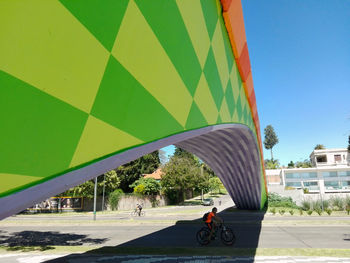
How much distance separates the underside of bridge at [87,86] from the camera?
1.59 meters

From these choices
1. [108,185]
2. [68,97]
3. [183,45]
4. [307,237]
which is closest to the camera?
[68,97]

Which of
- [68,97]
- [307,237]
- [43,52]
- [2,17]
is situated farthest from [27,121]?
[307,237]

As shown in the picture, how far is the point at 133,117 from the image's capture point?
2.70 meters

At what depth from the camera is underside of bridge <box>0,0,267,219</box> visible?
159cm

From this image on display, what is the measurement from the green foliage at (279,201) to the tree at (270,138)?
281 feet

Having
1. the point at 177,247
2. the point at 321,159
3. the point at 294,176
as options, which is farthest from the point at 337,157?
the point at 177,247

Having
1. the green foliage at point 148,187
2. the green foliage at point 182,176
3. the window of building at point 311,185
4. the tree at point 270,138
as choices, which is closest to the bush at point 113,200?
the green foliage at point 148,187

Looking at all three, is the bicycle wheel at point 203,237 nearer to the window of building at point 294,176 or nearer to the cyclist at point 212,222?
the cyclist at point 212,222

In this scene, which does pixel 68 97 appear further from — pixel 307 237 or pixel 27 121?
pixel 307 237

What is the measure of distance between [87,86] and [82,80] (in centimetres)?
7

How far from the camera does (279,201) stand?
28734 millimetres

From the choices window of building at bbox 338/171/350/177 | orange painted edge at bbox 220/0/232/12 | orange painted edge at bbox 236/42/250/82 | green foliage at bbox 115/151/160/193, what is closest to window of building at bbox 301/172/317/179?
window of building at bbox 338/171/350/177

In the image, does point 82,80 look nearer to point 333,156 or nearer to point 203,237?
point 203,237

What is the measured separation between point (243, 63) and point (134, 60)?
6.25m
